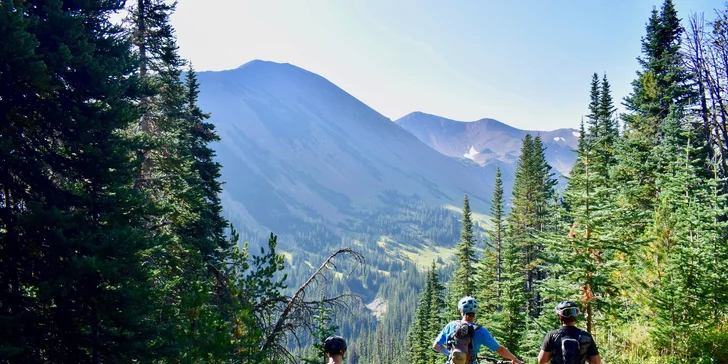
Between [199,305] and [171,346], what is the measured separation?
1297mm

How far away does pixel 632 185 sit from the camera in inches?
888

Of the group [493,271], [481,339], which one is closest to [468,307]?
[481,339]

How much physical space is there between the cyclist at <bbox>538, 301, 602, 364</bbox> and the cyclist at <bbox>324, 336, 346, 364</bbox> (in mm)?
3044

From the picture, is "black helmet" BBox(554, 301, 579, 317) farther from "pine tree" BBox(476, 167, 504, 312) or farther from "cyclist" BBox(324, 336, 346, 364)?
"pine tree" BBox(476, 167, 504, 312)

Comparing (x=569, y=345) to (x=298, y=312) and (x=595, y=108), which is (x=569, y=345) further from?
(x=595, y=108)

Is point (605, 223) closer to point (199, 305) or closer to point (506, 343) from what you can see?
point (199, 305)

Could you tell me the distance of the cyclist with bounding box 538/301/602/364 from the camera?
20.0 ft

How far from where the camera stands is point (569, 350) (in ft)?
20.0

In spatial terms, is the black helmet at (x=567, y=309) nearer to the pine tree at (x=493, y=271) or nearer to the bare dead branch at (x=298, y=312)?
the bare dead branch at (x=298, y=312)

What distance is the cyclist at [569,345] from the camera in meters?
6.09

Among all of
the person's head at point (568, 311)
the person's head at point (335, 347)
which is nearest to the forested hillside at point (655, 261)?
the person's head at point (568, 311)

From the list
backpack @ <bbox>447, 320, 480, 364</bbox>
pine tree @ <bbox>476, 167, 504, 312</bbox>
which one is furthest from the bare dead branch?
pine tree @ <bbox>476, 167, 504, 312</bbox>

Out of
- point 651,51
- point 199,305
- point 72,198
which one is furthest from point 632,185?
point 72,198

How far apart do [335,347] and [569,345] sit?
3.47m
